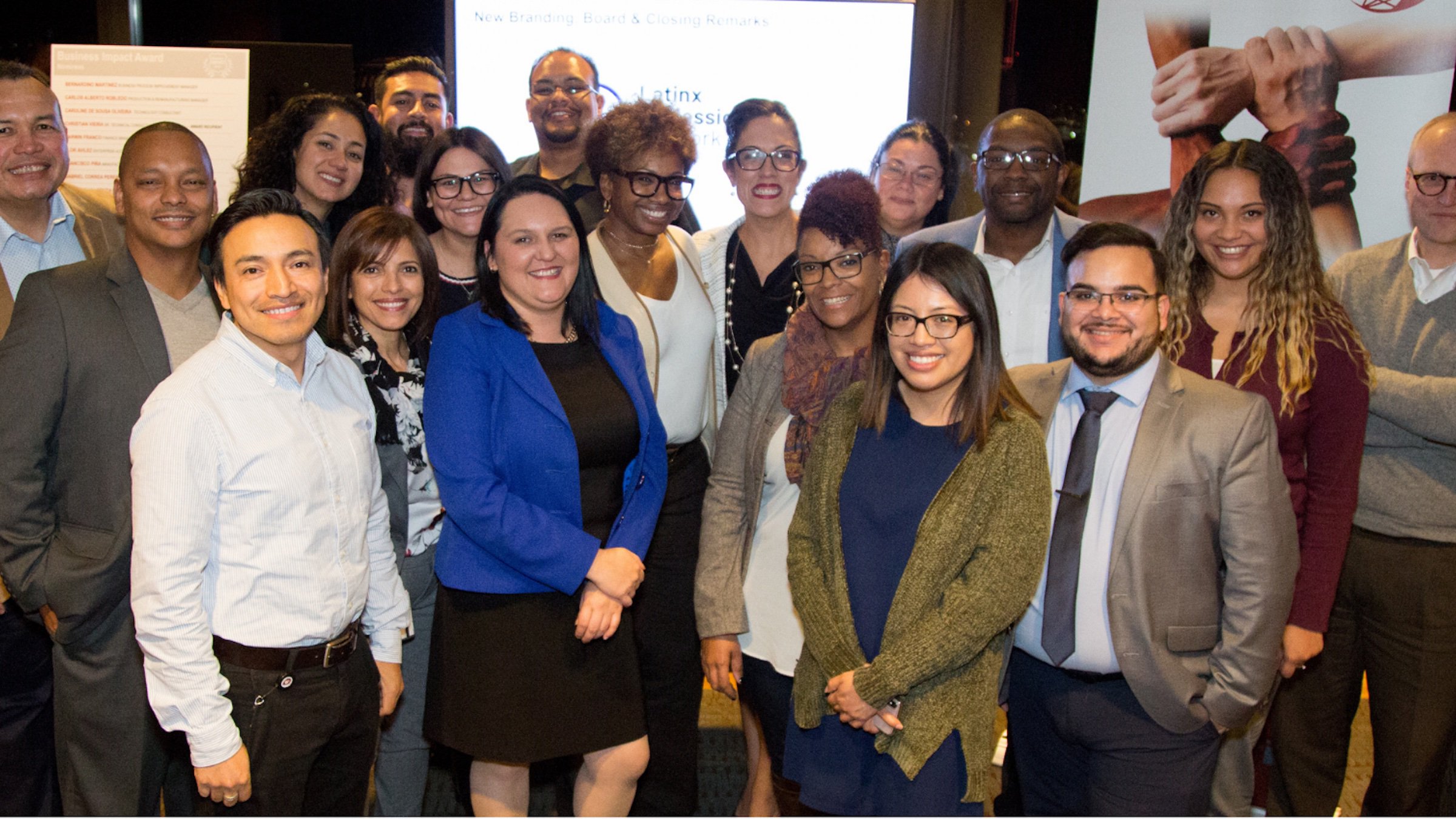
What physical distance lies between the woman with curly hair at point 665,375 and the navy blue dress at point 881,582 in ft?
2.44

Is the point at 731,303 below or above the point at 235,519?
above

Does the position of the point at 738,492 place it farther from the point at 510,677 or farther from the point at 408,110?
the point at 408,110

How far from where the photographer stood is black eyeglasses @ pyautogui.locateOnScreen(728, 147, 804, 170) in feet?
9.97

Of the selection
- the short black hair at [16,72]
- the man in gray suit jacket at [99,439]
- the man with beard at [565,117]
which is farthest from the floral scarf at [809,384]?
the short black hair at [16,72]

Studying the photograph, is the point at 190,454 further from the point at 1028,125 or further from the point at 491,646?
the point at 1028,125

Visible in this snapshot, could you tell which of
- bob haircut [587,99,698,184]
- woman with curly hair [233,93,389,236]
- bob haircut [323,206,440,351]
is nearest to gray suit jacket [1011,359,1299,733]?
bob haircut [587,99,698,184]

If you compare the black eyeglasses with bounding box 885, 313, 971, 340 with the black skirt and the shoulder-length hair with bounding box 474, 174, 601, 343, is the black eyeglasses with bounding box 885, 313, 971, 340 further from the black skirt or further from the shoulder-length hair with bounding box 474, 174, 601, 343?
the black skirt

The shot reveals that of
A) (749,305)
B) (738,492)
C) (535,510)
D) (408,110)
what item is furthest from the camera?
(408,110)

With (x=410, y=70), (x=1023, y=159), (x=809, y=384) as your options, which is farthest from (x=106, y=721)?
(x=1023, y=159)

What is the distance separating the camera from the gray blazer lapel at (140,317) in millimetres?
2377

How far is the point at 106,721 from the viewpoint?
2.46 m

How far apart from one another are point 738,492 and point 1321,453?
54.8 inches

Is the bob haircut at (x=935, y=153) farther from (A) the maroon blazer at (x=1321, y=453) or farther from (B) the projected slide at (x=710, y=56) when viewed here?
(A) the maroon blazer at (x=1321, y=453)

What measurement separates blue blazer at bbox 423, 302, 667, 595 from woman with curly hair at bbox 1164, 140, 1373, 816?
59.5 inches
